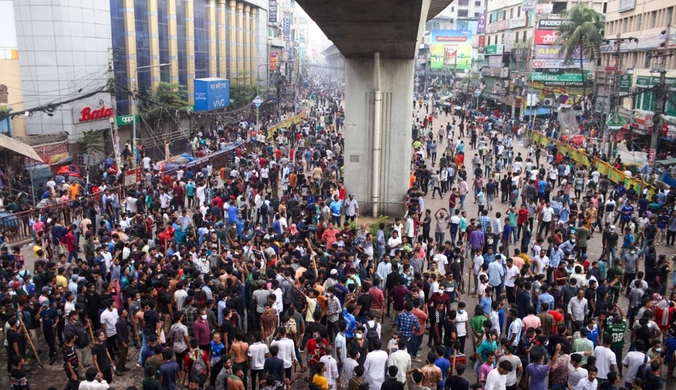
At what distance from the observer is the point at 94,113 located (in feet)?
97.9

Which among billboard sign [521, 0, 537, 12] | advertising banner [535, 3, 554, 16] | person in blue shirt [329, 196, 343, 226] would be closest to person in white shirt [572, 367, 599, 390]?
person in blue shirt [329, 196, 343, 226]

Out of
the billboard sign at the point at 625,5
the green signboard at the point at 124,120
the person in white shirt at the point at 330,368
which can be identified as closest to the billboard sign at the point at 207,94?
the green signboard at the point at 124,120

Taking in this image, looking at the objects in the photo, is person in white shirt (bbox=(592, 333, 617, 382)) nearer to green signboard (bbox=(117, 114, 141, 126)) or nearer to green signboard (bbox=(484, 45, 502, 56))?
green signboard (bbox=(117, 114, 141, 126))

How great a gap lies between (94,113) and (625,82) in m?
32.3

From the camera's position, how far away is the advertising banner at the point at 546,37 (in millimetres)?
49041

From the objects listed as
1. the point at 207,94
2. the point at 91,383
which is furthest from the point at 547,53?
the point at 91,383

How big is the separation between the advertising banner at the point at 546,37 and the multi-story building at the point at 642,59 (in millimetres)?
5043

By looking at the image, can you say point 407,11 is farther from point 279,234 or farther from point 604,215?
point 604,215

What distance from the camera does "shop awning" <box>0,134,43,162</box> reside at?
71.9ft

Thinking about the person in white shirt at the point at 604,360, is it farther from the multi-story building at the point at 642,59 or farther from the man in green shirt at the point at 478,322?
the multi-story building at the point at 642,59

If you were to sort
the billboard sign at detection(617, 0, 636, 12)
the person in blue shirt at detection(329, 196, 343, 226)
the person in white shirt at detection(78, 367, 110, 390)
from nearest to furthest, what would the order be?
1. the person in white shirt at detection(78, 367, 110, 390)
2. the person in blue shirt at detection(329, 196, 343, 226)
3. the billboard sign at detection(617, 0, 636, 12)

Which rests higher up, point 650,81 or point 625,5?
point 625,5

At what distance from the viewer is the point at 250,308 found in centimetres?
1118

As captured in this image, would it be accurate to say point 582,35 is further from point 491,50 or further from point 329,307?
point 329,307
